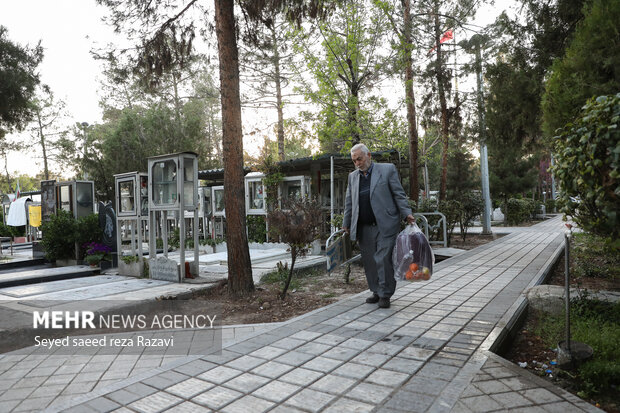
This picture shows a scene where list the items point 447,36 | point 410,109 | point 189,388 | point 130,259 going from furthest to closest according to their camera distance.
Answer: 1. point 447,36
2. point 410,109
3. point 130,259
4. point 189,388

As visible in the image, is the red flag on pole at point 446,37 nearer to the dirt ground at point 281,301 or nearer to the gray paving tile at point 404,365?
the dirt ground at point 281,301

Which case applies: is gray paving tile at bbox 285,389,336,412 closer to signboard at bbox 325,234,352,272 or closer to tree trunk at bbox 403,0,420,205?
signboard at bbox 325,234,352,272

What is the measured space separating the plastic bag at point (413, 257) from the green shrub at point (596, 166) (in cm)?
159

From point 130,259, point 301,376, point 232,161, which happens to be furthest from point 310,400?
point 130,259

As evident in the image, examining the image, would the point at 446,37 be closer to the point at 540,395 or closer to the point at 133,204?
the point at 133,204

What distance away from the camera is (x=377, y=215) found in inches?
184

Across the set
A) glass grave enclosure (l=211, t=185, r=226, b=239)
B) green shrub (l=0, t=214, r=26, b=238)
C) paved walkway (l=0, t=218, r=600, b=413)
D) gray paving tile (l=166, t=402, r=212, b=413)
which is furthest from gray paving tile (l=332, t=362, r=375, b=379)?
green shrub (l=0, t=214, r=26, b=238)

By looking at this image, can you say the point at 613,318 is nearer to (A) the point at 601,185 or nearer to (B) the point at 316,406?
(A) the point at 601,185

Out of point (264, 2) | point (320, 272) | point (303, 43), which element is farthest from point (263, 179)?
point (264, 2)

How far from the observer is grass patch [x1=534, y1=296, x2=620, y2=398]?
2686 mm

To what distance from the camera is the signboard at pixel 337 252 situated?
213 inches

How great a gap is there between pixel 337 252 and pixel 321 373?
8.97ft

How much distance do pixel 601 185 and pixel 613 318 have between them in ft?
6.64

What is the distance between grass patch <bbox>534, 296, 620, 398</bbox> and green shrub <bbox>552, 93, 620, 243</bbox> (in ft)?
2.99
